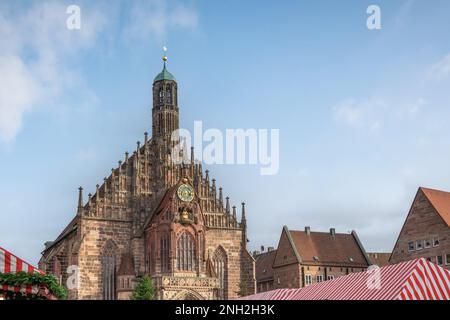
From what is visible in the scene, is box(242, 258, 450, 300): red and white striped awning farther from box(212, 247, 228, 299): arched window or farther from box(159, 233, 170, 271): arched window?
box(212, 247, 228, 299): arched window

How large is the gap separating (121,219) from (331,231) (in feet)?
101

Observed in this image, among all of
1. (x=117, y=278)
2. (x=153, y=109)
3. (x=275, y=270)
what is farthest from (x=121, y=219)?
(x=275, y=270)

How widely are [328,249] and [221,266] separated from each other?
2008 centimetres

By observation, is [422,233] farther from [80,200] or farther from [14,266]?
[14,266]

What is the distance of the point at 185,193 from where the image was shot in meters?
59.0

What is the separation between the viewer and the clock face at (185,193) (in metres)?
58.8

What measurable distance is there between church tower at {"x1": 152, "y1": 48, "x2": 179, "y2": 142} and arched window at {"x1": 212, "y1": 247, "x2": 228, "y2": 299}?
12.1 metres

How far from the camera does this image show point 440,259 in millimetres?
56344

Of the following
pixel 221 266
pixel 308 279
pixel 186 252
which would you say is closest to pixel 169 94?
pixel 186 252

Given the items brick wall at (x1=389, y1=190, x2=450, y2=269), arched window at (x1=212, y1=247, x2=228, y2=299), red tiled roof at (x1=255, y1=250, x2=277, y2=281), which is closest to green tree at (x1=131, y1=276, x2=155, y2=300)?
arched window at (x1=212, y1=247, x2=228, y2=299)

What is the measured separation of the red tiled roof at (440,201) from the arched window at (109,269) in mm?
27785

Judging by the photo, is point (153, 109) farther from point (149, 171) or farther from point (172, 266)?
point (172, 266)

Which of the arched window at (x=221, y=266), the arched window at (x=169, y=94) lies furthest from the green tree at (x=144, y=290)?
the arched window at (x=169, y=94)

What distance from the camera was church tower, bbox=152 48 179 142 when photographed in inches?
2606
